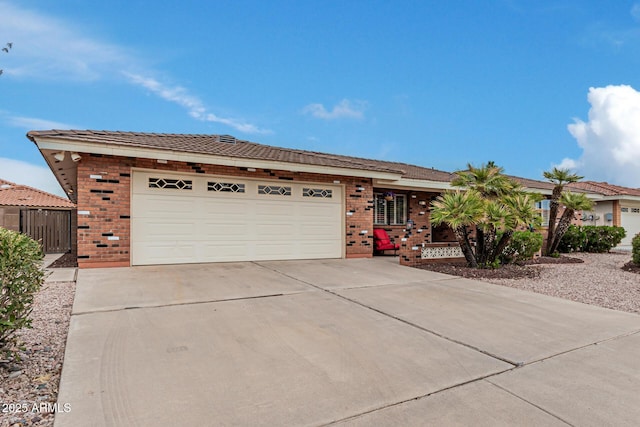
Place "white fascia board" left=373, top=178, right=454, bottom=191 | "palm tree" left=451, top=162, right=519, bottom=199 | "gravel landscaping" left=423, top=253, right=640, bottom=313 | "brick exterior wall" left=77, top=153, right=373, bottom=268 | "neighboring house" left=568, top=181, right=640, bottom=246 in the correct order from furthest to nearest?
1. "neighboring house" left=568, top=181, right=640, bottom=246
2. "white fascia board" left=373, top=178, right=454, bottom=191
3. "palm tree" left=451, top=162, right=519, bottom=199
4. "brick exterior wall" left=77, top=153, right=373, bottom=268
5. "gravel landscaping" left=423, top=253, right=640, bottom=313

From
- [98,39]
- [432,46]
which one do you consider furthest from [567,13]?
[98,39]

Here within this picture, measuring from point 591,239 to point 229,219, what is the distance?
15362mm

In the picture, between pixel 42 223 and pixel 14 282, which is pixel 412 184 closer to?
pixel 14 282

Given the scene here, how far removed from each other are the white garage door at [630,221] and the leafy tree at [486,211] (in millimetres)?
16284

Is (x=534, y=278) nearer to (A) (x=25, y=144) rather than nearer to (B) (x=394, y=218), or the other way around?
(B) (x=394, y=218)

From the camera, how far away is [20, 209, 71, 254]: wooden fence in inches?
591

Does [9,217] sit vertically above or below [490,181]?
below

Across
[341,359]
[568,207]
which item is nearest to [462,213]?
[341,359]

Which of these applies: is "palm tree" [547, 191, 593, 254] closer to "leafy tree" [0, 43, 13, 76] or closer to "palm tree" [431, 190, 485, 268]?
"palm tree" [431, 190, 485, 268]

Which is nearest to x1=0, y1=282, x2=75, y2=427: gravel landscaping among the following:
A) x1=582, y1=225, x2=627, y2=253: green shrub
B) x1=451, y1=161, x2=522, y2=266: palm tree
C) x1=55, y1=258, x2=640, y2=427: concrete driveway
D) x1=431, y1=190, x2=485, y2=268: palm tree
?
x1=55, y1=258, x2=640, y2=427: concrete driveway

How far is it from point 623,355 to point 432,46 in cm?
1407

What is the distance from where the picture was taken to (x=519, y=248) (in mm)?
10234

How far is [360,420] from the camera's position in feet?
7.47

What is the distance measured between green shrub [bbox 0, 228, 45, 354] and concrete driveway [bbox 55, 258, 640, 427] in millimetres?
539
